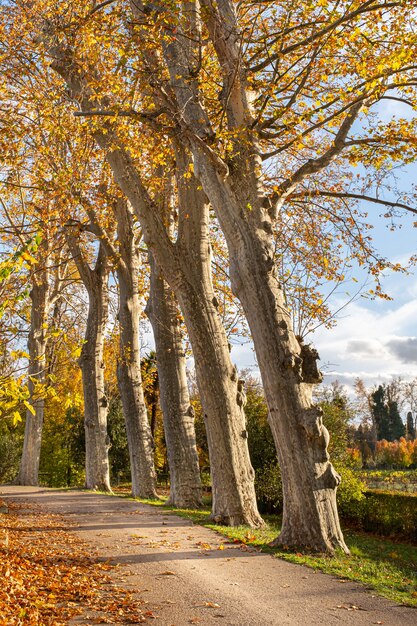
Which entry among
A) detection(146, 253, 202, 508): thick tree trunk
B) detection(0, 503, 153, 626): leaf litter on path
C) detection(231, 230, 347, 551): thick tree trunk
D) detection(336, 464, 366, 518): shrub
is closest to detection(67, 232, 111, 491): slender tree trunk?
detection(146, 253, 202, 508): thick tree trunk

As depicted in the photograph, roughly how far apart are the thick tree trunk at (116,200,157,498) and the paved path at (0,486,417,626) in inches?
266

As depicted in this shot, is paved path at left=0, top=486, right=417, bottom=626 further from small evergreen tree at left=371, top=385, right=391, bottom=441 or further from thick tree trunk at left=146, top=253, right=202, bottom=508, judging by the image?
small evergreen tree at left=371, top=385, right=391, bottom=441

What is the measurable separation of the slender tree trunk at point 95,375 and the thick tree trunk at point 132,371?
63.0 inches

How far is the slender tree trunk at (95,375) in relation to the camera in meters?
19.2

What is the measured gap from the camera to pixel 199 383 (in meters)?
11.0

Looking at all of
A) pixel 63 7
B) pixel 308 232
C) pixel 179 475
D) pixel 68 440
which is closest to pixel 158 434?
pixel 68 440

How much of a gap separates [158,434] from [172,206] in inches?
717

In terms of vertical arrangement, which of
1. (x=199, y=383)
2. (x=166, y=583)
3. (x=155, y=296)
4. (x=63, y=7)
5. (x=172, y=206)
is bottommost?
(x=166, y=583)

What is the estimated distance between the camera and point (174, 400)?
14258 mm

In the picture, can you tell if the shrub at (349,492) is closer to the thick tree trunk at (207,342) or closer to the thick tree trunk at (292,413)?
the thick tree trunk at (207,342)

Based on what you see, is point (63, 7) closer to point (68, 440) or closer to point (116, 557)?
point (116, 557)

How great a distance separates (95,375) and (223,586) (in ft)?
44.8

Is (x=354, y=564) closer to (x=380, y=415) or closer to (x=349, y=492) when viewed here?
(x=349, y=492)

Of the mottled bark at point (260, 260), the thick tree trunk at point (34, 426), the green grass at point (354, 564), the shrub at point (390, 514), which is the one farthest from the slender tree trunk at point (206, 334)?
the thick tree trunk at point (34, 426)
